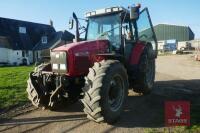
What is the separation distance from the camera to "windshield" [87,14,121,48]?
911 centimetres

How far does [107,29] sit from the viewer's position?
362 inches

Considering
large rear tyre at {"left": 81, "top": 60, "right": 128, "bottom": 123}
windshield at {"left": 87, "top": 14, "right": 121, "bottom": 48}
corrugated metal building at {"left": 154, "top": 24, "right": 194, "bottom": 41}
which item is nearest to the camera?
large rear tyre at {"left": 81, "top": 60, "right": 128, "bottom": 123}

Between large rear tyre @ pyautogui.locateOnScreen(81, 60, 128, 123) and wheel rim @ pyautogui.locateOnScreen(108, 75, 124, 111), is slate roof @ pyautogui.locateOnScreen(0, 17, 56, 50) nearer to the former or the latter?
wheel rim @ pyautogui.locateOnScreen(108, 75, 124, 111)

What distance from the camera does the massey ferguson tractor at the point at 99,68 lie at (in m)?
7.14

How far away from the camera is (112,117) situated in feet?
24.2

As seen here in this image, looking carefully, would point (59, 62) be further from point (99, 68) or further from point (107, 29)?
point (107, 29)

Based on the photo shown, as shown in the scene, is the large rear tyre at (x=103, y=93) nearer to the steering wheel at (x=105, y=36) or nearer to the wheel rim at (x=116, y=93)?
the wheel rim at (x=116, y=93)

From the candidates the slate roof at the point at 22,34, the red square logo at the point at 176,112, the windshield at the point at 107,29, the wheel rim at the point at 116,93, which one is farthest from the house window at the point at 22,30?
the red square logo at the point at 176,112

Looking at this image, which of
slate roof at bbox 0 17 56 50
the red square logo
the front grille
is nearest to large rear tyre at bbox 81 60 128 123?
the front grille

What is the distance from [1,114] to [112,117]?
3.40 m

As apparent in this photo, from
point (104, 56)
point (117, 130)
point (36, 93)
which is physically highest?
point (104, 56)

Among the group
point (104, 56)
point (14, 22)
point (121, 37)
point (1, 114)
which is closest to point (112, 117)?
point (104, 56)

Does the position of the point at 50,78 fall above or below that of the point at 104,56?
below

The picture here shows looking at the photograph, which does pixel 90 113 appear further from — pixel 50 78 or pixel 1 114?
pixel 1 114
